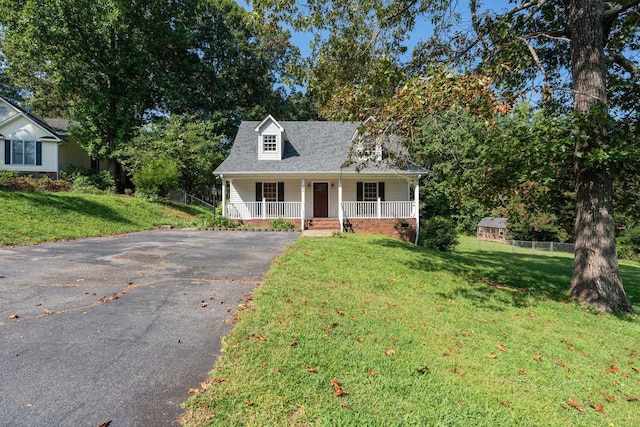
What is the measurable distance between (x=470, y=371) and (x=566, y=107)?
32.5 feet

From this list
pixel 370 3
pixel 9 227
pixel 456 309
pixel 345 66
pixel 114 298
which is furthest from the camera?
pixel 9 227

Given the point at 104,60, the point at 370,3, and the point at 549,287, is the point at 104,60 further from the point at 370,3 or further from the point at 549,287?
the point at 549,287

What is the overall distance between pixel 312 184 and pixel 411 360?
48.3 ft

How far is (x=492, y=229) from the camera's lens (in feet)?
108

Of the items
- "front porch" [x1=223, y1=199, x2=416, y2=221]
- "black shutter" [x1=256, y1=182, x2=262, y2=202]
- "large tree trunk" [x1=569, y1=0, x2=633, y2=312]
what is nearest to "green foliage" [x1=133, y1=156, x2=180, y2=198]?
"front porch" [x1=223, y1=199, x2=416, y2=221]

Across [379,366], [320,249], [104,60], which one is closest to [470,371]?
[379,366]

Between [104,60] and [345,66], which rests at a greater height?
[104,60]

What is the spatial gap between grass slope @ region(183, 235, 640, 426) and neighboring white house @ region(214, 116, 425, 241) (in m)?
9.60

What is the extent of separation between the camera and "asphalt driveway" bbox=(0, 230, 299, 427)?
2387 mm

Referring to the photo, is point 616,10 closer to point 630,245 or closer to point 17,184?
point 17,184

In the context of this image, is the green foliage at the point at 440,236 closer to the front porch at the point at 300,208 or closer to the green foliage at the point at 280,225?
the front porch at the point at 300,208

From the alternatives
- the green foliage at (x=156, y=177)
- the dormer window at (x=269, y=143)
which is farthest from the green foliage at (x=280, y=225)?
the green foliage at (x=156, y=177)

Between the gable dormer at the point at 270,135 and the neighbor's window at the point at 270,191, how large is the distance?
1477mm

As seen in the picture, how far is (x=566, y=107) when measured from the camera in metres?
9.76
